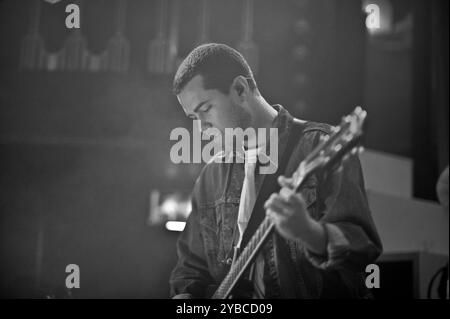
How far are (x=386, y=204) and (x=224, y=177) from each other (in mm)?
1033

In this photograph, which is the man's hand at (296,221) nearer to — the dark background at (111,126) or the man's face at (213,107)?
the man's face at (213,107)

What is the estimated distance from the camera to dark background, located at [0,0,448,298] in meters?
2.56

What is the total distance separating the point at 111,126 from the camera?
2.79 m

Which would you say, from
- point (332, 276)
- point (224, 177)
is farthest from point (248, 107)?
point (332, 276)

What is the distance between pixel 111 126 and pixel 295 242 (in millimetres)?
1089

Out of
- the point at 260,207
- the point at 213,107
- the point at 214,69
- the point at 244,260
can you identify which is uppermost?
the point at 214,69

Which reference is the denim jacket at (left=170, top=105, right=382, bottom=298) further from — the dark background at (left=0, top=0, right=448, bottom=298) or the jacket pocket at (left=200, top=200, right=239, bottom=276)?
the dark background at (left=0, top=0, right=448, bottom=298)

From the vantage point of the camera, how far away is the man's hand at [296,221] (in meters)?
1.75

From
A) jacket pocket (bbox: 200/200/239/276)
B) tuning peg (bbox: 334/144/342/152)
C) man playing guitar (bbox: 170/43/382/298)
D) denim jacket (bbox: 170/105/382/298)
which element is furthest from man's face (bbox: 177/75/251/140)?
tuning peg (bbox: 334/144/342/152)

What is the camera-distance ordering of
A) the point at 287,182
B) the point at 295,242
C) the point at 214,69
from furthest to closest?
the point at 214,69
the point at 295,242
the point at 287,182

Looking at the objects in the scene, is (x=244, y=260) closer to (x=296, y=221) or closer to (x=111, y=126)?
(x=296, y=221)

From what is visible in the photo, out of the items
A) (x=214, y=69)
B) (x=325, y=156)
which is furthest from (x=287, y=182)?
(x=214, y=69)
